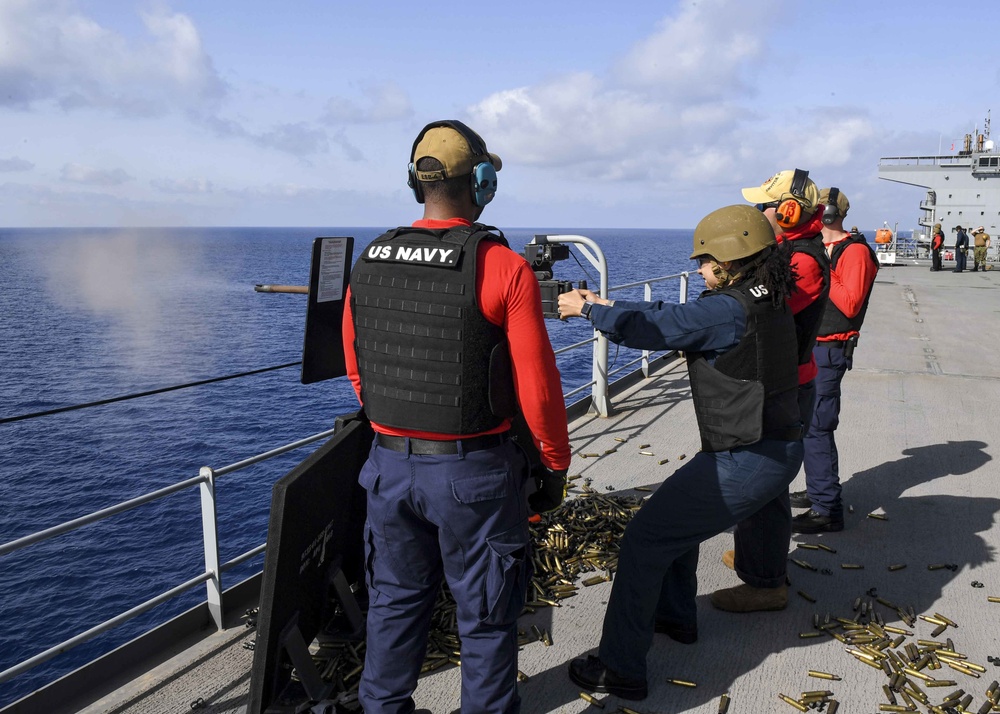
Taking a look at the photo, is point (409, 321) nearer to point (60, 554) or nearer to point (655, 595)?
point (655, 595)

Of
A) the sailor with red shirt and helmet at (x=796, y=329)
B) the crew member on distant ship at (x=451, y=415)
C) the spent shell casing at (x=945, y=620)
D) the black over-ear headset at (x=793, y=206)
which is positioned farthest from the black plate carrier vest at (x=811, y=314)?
the crew member on distant ship at (x=451, y=415)

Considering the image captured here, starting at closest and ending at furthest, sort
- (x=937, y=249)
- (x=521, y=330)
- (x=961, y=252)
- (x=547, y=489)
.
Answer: (x=521, y=330) → (x=547, y=489) → (x=961, y=252) → (x=937, y=249)

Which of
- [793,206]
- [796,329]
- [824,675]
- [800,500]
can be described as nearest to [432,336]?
[796,329]

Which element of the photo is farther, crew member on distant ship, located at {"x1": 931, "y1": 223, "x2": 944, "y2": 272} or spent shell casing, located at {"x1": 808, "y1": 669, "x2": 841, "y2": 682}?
crew member on distant ship, located at {"x1": 931, "y1": 223, "x2": 944, "y2": 272}

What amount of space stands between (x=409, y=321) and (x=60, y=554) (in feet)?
70.3

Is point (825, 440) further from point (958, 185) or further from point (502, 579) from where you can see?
point (958, 185)

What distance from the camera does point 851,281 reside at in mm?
5375

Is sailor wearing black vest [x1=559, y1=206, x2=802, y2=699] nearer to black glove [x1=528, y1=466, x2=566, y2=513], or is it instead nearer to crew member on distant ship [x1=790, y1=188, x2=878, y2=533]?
black glove [x1=528, y1=466, x2=566, y2=513]

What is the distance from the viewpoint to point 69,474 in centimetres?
2620

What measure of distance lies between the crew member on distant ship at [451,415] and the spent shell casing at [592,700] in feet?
2.20

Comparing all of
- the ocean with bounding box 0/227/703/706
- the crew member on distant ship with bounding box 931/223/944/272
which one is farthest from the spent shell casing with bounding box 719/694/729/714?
the crew member on distant ship with bounding box 931/223/944/272

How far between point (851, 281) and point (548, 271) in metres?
2.49

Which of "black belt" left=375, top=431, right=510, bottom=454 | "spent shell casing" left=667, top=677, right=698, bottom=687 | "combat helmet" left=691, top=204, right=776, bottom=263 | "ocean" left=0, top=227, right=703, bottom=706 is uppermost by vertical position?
"combat helmet" left=691, top=204, right=776, bottom=263

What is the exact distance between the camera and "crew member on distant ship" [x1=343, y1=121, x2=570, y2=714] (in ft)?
8.94
